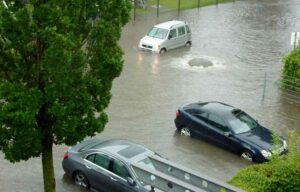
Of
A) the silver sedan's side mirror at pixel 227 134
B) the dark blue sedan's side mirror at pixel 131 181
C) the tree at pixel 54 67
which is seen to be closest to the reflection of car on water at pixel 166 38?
the silver sedan's side mirror at pixel 227 134

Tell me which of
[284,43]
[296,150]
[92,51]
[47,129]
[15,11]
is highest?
[15,11]

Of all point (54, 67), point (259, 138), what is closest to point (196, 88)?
point (259, 138)

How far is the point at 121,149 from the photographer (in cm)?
1476

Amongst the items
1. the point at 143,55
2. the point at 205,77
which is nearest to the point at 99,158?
the point at 205,77

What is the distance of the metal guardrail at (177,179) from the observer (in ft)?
36.9

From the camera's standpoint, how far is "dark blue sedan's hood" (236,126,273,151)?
1730 cm

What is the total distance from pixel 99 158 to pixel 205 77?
12031mm

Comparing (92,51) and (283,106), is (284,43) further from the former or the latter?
(92,51)

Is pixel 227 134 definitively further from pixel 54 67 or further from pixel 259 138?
pixel 54 67

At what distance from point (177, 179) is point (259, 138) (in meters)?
6.57

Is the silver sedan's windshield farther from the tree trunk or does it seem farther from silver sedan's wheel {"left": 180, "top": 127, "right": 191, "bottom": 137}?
the tree trunk

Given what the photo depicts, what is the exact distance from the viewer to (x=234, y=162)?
1747 cm

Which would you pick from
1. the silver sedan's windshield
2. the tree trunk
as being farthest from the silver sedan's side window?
the silver sedan's windshield

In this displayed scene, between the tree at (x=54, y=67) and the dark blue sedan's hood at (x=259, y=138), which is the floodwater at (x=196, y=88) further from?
the tree at (x=54, y=67)
